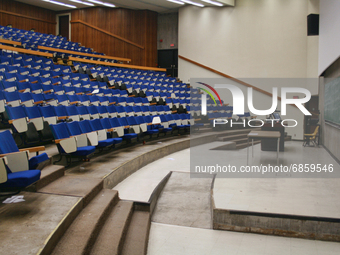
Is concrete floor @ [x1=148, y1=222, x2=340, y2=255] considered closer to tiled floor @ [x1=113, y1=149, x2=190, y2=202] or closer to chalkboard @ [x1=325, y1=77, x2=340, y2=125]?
tiled floor @ [x1=113, y1=149, x2=190, y2=202]

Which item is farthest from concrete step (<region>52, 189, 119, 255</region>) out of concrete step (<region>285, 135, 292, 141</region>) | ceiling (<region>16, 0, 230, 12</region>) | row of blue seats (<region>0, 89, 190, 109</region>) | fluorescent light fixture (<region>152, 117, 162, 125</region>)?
ceiling (<region>16, 0, 230, 12</region>)

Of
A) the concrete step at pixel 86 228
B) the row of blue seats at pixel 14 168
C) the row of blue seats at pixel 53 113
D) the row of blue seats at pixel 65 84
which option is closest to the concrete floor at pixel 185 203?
the concrete step at pixel 86 228

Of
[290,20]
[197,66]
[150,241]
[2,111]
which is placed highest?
[290,20]

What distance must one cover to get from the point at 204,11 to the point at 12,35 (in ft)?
12.1

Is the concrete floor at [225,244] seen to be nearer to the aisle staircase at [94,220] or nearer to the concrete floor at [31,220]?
the aisle staircase at [94,220]

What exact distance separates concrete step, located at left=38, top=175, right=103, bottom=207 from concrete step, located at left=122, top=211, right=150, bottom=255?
0.23 m

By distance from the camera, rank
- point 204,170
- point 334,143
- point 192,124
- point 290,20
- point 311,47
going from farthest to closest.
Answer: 1. point 290,20
2. point 311,47
3. point 192,124
4. point 334,143
5. point 204,170

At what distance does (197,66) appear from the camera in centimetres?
625

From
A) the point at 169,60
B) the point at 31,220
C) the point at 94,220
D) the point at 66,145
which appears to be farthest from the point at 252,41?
the point at 31,220

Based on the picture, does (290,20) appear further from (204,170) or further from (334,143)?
(204,170)

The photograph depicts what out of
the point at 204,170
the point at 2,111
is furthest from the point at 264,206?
the point at 2,111

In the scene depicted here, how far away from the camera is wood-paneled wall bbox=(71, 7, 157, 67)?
6939mm

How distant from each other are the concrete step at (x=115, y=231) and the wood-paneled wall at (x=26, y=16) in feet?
22.8

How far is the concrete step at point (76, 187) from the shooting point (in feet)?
4.23
